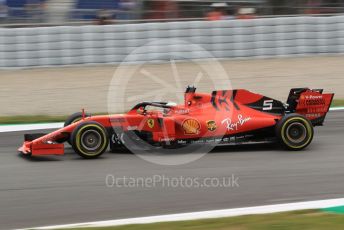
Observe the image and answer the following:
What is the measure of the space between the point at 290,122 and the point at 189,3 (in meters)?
8.31

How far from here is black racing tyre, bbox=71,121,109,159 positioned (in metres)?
7.27

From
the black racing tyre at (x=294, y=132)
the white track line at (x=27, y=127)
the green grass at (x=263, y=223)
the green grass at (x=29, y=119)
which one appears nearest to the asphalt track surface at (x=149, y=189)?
the black racing tyre at (x=294, y=132)

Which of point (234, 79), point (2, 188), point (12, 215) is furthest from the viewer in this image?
point (234, 79)

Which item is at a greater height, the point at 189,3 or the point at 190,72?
the point at 189,3

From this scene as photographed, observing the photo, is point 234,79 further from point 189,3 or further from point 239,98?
point 239,98

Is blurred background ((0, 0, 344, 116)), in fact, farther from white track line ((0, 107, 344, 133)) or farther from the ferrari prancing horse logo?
the ferrari prancing horse logo

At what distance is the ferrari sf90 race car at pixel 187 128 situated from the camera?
7379 millimetres

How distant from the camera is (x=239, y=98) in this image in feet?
25.8

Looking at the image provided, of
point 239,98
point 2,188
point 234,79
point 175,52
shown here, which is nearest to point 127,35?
point 175,52

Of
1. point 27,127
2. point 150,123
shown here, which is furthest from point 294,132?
point 27,127

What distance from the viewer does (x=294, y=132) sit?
25.2 ft

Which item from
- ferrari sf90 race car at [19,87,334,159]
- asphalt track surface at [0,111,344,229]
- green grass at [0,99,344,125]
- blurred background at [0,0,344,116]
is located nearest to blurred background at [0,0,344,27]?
blurred background at [0,0,344,116]

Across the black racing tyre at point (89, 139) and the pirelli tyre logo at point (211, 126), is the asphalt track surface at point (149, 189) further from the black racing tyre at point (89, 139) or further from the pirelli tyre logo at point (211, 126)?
the pirelli tyre logo at point (211, 126)

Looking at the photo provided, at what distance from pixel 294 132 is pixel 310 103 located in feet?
1.83
